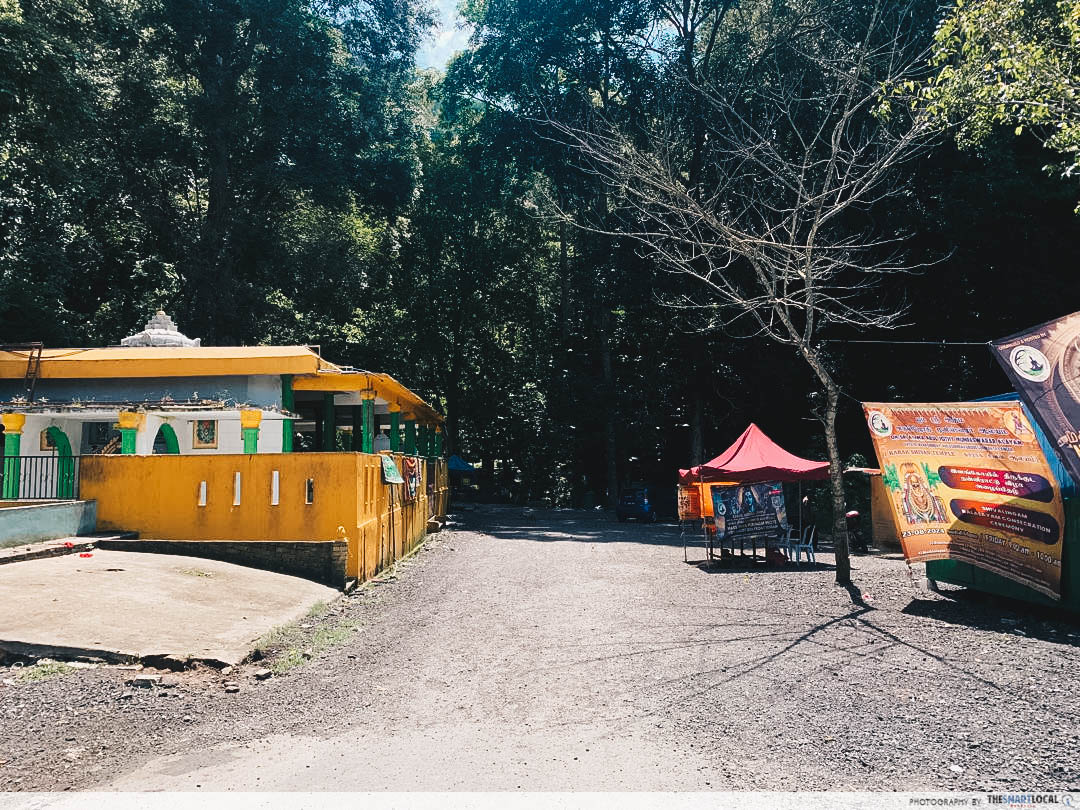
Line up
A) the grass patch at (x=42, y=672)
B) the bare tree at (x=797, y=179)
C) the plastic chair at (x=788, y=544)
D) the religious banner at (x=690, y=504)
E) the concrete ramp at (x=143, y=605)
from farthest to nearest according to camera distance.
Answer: the religious banner at (x=690, y=504) → the plastic chair at (x=788, y=544) → the bare tree at (x=797, y=179) → the concrete ramp at (x=143, y=605) → the grass patch at (x=42, y=672)

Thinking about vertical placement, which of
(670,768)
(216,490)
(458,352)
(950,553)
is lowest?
(670,768)

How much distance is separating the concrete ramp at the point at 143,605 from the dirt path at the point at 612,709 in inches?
27.7

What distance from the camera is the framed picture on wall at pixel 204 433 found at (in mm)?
18234

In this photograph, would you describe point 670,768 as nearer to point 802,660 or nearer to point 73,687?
point 802,660

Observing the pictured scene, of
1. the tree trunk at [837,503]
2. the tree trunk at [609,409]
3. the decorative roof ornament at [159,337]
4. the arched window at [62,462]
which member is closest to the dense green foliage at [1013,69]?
the tree trunk at [837,503]

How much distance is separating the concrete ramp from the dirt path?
0.70 metres

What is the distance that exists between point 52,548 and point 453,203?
33.5 metres

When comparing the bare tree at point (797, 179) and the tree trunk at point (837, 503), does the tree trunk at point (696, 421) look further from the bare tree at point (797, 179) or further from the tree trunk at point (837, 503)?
the tree trunk at point (837, 503)

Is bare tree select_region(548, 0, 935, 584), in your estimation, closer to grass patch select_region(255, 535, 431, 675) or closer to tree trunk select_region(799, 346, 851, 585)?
tree trunk select_region(799, 346, 851, 585)

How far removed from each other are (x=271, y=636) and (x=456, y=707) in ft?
11.3

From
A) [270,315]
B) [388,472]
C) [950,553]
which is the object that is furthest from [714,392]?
[950,553]

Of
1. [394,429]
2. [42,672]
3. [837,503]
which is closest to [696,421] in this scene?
[394,429]

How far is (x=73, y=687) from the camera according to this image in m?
7.34

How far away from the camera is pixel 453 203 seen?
4328cm
